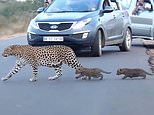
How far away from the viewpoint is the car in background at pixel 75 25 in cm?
1605

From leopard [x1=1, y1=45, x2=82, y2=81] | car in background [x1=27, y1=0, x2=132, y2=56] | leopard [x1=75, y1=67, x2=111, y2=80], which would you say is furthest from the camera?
car in background [x1=27, y1=0, x2=132, y2=56]

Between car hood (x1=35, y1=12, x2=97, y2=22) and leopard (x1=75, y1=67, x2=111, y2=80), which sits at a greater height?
car hood (x1=35, y1=12, x2=97, y2=22)

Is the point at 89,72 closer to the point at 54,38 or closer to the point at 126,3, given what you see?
the point at 54,38

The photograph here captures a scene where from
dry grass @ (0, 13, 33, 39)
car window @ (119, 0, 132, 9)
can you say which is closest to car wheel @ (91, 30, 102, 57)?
car window @ (119, 0, 132, 9)

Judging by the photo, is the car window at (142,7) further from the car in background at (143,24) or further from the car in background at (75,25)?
the car in background at (75,25)

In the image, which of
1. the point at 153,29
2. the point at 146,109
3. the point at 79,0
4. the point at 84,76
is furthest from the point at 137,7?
the point at 146,109

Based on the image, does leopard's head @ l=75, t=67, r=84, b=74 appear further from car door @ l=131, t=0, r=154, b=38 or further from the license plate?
car door @ l=131, t=0, r=154, b=38

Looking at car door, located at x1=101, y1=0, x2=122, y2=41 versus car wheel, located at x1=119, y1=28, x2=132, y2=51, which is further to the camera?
car wheel, located at x1=119, y1=28, x2=132, y2=51

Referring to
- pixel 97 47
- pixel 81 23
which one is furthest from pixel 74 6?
pixel 97 47

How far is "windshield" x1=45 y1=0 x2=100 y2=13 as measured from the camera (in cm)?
1705

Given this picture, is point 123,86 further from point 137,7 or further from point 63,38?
point 137,7

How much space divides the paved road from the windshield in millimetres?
3883

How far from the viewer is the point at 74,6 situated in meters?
17.2

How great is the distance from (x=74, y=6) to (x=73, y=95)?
7727mm
